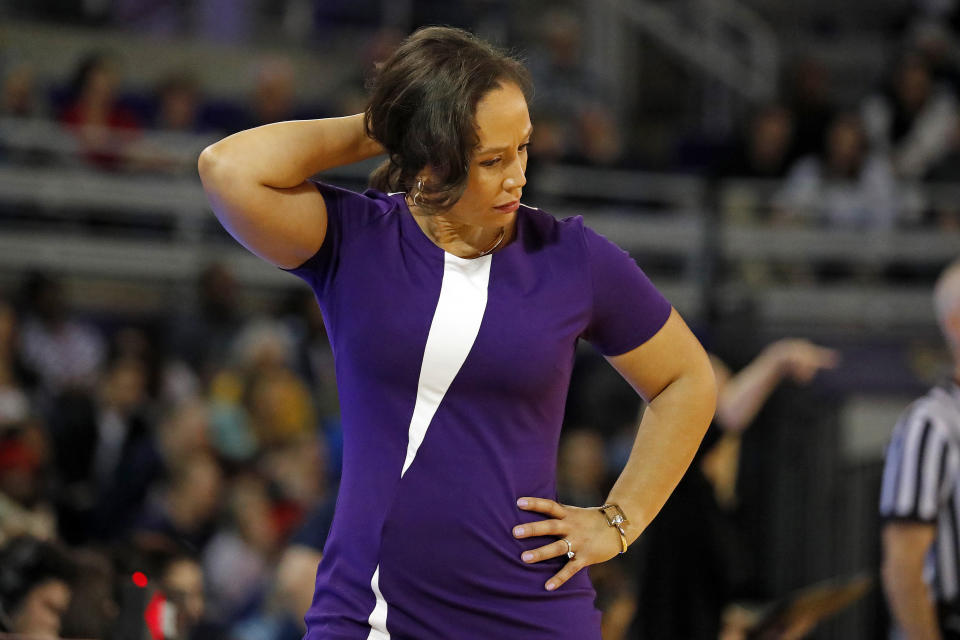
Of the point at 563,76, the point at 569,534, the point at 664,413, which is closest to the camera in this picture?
the point at 569,534

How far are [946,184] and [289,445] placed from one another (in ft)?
15.4

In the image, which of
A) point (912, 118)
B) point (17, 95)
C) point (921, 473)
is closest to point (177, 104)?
point (17, 95)

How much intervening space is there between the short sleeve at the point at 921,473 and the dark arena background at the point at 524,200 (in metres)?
0.45

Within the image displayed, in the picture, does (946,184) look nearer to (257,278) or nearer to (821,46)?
(821,46)

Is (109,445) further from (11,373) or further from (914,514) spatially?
(914,514)

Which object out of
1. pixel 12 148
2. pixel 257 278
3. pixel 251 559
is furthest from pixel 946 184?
pixel 12 148

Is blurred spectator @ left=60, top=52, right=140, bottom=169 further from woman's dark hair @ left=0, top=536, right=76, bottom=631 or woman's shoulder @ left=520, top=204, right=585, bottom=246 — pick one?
woman's shoulder @ left=520, top=204, right=585, bottom=246

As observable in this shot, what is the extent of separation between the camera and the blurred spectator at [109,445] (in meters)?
6.05

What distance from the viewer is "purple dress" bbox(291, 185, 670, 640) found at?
1.99m

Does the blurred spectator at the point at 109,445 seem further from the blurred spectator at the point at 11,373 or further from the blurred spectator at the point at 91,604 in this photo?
the blurred spectator at the point at 91,604

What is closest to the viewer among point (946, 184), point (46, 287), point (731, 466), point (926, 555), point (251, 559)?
point (926, 555)

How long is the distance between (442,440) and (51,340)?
5460 mm

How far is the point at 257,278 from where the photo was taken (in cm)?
798

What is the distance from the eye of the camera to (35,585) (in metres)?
3.27
